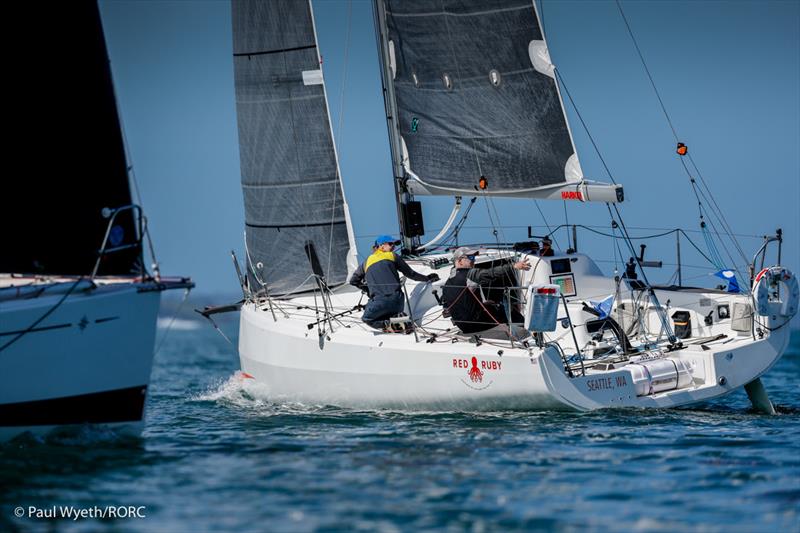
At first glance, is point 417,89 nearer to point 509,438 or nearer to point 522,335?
point 522,335

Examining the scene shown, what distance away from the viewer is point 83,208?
1059 centimetres

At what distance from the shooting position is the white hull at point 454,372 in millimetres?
11047

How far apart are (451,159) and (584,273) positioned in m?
2.35

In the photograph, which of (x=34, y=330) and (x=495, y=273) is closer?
(x=34, y=330)

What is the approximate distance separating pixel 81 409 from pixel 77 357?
51 centimetres

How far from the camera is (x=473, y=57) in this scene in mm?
14258

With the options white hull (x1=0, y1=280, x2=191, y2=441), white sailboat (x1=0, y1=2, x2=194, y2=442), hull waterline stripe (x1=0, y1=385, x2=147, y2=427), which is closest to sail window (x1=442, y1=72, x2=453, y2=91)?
white sailboat (x1=0, y1=2, x2=194, y2=442)

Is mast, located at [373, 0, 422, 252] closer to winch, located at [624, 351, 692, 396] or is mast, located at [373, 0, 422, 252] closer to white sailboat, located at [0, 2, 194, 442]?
winch, located at [624, 351, 692, 396]

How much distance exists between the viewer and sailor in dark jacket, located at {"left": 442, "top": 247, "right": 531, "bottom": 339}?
39.7 ft

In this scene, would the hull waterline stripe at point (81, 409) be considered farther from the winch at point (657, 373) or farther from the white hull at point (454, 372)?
the winch at point (657, 373)

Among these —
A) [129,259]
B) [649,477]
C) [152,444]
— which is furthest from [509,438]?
[129,259]

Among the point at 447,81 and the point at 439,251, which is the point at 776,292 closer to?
the point at 439,251

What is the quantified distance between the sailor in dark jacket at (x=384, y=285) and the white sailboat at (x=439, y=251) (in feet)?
0.72

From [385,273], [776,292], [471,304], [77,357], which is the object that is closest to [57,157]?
[77,357]
